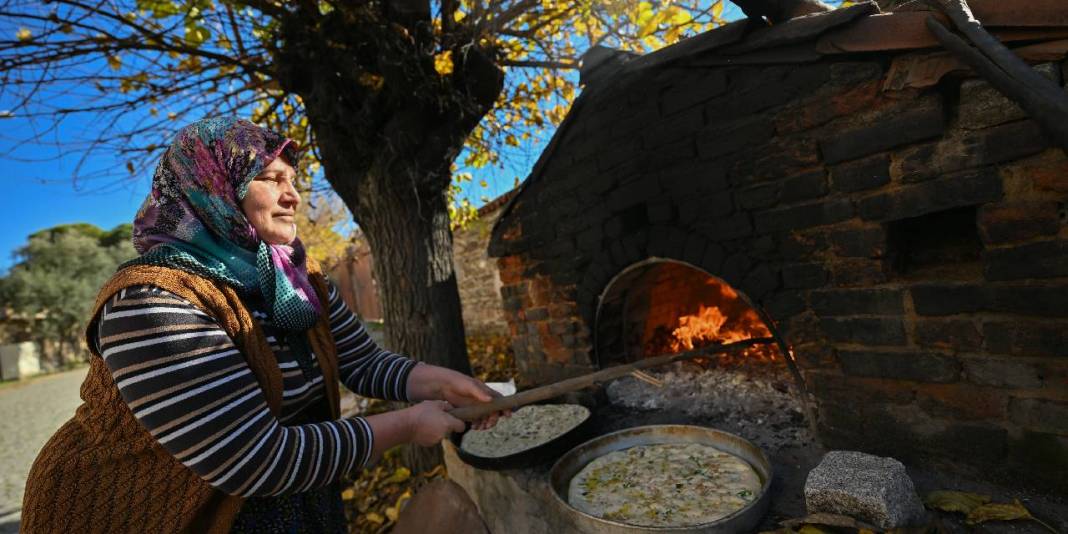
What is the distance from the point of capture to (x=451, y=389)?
199cm

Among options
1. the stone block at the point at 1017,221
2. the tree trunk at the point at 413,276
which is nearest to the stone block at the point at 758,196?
the stone block at the point at 1017,221

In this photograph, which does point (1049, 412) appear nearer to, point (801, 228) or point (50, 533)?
point (801, 228)

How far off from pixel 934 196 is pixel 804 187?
46cm

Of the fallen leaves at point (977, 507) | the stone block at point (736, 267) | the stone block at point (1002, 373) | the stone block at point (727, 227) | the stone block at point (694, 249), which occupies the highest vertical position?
the stone block at point (727, 227)

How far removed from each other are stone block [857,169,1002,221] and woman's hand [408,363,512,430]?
1.78 meters

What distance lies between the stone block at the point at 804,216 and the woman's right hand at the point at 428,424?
1.73 meters

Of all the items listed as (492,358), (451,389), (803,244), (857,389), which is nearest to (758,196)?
(803,244)

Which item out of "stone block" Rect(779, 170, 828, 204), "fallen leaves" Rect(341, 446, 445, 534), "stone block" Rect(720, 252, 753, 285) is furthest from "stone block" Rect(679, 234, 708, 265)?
"fallen leaves" Rect(341, 446, 445, 534)

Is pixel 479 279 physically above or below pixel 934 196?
above

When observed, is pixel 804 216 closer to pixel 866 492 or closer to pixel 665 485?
pixel 866 492

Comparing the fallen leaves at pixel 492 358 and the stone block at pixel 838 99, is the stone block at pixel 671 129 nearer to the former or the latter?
the stone block at pixel 838 99

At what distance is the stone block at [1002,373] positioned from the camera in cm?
165

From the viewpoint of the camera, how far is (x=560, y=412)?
9.60 feet

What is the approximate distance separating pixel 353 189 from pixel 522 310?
1862mm
